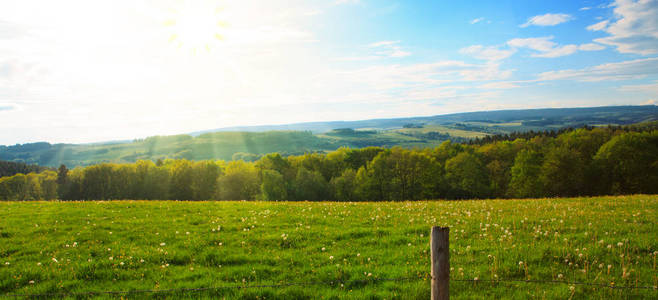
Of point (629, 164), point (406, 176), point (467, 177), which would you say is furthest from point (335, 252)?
point (629, 164)

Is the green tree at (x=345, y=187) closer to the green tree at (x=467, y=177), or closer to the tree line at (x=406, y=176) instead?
the tree line at (x=406, y=176)

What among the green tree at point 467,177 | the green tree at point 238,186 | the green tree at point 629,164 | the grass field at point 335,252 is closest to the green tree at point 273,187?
the green tree at point 238,186

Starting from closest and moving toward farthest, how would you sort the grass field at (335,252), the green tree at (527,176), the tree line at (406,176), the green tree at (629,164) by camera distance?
the grass field at (335,252)
the green tree at (629,164)
the tree line at (406,176)
the green tree at (527,176)

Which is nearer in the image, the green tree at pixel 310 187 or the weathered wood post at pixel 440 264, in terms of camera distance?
the weathered wood post at pixel 440 264

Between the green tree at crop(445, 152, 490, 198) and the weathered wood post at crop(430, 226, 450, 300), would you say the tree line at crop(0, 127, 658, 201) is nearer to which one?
the green tree at crop(445, 152, 490, 198)

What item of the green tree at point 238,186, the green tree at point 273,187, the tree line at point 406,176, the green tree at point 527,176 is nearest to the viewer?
the tree line at point 406,176

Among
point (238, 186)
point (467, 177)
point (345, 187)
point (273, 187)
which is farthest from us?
point (238, 186)

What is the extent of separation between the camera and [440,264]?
20.7 ft

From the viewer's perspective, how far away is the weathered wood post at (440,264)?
6.27m

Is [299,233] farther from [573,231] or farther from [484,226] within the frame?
[573,231]

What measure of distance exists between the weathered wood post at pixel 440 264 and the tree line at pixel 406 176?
6845 centimetres

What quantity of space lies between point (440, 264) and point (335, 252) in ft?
18.8

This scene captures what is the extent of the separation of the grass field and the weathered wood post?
81.6 inches

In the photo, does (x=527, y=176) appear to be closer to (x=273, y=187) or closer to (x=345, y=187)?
(x=345, y=187)
